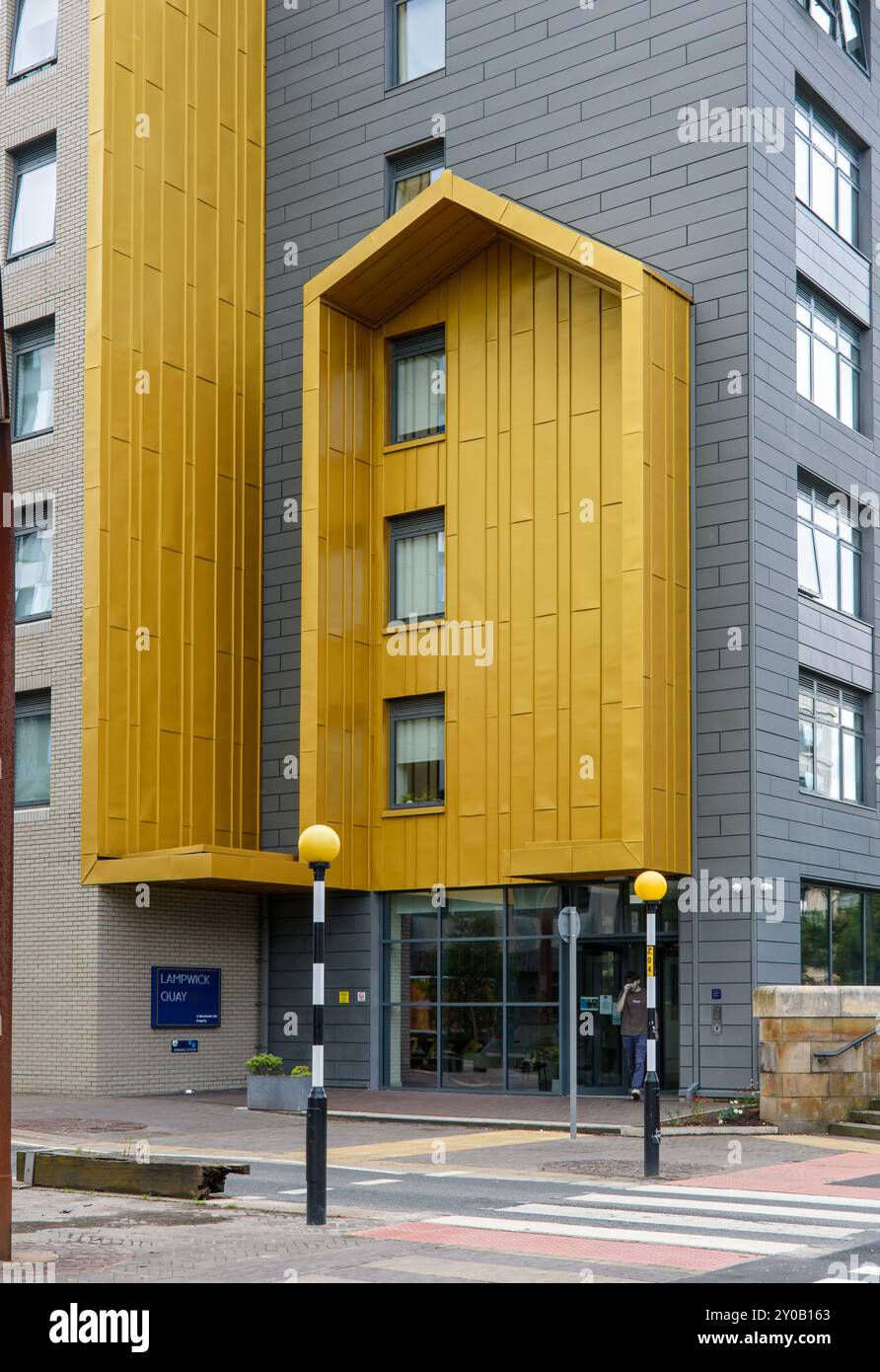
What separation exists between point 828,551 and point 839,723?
113 inches

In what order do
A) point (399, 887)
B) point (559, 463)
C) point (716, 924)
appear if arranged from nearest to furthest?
point (716, 924) < point (559, 463) < point (399, 887)

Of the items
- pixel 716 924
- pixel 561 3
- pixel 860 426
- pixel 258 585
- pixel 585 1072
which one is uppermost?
pixel 561 3

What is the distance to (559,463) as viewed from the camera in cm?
2625

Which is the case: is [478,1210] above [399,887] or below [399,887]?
below

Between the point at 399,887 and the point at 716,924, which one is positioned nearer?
the point at 716,924

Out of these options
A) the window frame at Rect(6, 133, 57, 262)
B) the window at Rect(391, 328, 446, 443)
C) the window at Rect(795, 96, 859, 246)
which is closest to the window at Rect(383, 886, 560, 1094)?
the window at Rect(391, 328, 446, 443)

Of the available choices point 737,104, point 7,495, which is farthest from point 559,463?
point 7,495

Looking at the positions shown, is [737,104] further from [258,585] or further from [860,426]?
[258,585]

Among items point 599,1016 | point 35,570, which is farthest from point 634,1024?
point 35,570

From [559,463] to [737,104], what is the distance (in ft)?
19.7

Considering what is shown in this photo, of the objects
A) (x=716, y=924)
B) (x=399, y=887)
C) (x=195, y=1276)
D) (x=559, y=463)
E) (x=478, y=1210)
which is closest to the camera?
(x=195, y=1276)

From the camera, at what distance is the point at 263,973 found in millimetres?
29781

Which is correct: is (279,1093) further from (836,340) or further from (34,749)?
(836,340)

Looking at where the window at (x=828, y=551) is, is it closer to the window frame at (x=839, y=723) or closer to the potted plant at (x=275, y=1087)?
the window frame at (x=839, y=723)
